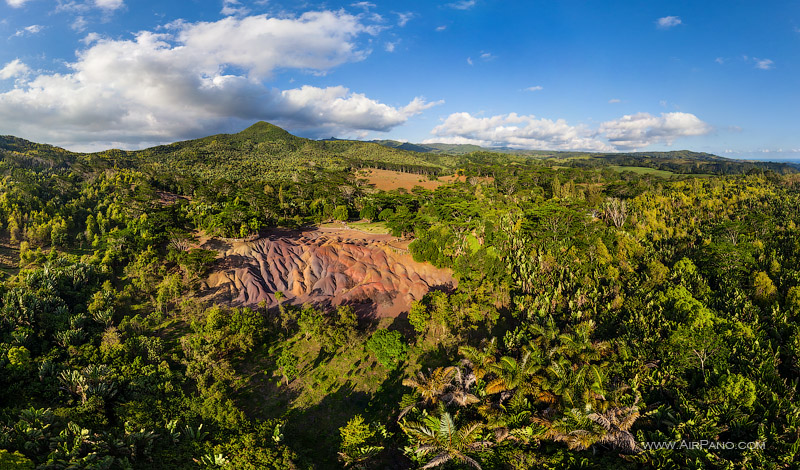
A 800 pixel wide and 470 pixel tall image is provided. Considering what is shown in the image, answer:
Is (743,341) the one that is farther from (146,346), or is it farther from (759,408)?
(146,346)

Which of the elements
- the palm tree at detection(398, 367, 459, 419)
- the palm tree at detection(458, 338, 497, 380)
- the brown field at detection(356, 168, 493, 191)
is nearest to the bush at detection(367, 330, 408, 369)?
the palm tree at detection(398, 367, 459, 419)

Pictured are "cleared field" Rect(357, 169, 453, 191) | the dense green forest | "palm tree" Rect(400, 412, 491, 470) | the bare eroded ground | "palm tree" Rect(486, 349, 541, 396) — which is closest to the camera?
"palm tree" Rect(400, 412, 491, 470)

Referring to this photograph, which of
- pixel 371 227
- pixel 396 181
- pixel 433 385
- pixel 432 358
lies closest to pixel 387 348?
pixel 432 358

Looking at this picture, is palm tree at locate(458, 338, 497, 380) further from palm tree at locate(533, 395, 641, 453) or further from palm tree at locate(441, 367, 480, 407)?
palm tree at locate(533, 395, 641, 453)

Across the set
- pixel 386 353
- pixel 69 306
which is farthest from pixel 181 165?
pixel 386 353

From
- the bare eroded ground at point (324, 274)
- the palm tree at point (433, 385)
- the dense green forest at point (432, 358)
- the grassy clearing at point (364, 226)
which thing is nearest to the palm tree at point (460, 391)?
the dense green forest at point (432, 358)

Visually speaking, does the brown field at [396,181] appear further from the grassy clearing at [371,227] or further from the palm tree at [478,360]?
the palm tree at [478,360]

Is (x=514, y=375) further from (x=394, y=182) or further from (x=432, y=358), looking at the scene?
(x=394, y=182)
